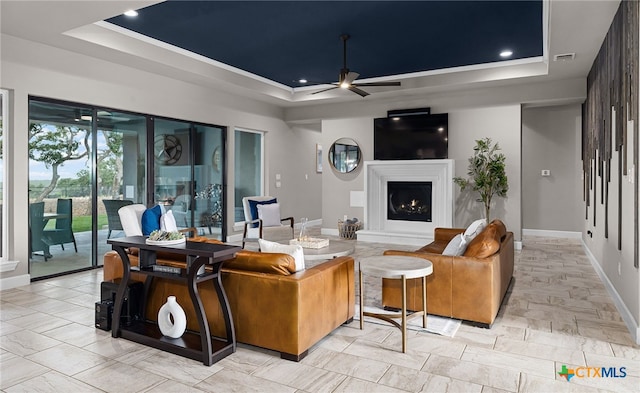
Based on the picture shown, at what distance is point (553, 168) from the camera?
823 cm

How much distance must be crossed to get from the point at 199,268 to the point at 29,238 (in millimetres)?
3361

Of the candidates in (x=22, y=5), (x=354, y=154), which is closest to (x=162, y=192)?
(x=22, y=5)

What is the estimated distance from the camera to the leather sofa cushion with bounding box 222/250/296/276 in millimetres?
2730

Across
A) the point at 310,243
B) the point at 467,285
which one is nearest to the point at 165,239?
the point at 310,243

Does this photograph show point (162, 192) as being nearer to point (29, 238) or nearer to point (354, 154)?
point (29, 238)

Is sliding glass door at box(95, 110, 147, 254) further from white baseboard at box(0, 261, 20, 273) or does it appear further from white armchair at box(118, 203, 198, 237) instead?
white armchair at box(118, 203, 198, 237)

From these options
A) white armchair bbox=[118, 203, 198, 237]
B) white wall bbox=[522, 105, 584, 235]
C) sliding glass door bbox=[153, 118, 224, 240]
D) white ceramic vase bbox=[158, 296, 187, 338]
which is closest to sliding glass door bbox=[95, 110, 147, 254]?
sliding glass door bbox=[153, 118, 224, 240]

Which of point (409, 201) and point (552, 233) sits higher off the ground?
point (409, 201)

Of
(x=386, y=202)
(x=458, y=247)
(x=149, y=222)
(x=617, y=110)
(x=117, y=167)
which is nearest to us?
(x=458, y=247)

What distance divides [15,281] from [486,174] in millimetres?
6725

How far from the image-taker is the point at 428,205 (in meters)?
7.73

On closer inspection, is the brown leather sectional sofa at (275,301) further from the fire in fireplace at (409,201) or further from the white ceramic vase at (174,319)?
the fire in fireplace at (409,201)

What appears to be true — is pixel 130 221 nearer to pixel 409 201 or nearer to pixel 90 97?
pixel 90 97

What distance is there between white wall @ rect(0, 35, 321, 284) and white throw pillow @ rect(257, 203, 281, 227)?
1350 millimetres
